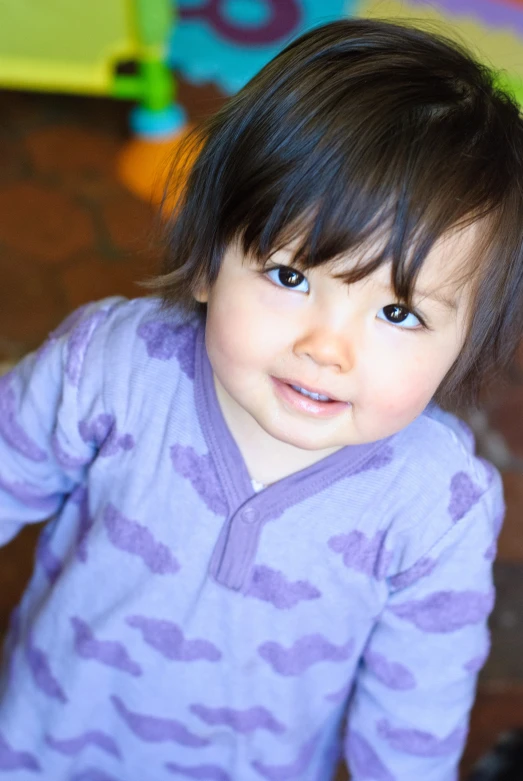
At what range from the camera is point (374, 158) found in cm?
63

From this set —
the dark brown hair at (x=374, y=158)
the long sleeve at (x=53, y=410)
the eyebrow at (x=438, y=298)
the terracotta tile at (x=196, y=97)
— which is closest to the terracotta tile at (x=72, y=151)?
the terracotta tile at (x=196, y=97)

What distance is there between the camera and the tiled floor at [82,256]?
4.72ft

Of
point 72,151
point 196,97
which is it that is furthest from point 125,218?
point 196,97

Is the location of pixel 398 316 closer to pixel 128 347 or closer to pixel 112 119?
pixel 128 347

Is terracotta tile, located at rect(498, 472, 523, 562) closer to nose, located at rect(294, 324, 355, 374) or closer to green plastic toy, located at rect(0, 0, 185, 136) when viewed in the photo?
nose, located at rect(294, 324, 355, 374)

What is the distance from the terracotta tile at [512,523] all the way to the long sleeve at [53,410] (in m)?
0.92

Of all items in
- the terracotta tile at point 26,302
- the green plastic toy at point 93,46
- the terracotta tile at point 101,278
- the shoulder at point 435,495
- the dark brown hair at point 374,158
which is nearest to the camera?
the dark brown hair at point 374,158

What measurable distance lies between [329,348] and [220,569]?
27 cm

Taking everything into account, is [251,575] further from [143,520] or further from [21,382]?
[21,382]

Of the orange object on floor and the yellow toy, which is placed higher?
the yellow toy

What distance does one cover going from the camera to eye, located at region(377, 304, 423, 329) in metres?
0.67

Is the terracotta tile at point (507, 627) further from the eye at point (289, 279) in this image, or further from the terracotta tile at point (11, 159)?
the terracotta tile at point (11, 159)

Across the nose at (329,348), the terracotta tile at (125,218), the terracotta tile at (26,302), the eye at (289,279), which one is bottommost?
the terracotta tile at (26,302)

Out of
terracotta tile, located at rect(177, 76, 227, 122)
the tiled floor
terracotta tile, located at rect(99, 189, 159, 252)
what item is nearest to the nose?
the tiled floor
